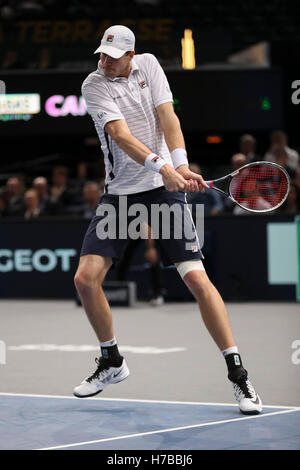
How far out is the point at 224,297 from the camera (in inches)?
458

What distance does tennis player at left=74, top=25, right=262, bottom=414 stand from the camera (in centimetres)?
468

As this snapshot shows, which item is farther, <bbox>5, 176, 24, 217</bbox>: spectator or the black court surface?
<bbox>5, 176, 24, 217</bbox>: spectator

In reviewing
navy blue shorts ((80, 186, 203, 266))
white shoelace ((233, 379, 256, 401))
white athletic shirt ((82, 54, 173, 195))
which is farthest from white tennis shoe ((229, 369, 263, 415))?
white athletic shirt ((82, 54, 173, 195))

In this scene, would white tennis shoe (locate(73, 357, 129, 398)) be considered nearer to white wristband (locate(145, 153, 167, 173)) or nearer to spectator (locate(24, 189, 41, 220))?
white wristband (locate(145, 153, 167, 173))

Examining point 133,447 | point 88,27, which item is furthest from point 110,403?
point 88,27

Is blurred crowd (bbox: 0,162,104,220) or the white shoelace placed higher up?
blurred crowd (bbox: 0,162,104,220)

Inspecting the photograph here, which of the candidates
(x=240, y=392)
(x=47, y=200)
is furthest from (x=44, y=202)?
(x=240, y=392)

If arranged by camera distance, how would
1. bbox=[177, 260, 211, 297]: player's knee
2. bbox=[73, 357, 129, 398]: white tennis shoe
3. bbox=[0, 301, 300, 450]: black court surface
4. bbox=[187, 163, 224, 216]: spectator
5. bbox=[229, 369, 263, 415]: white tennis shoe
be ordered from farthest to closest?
bbox=[187, 163, 224, 216]: spectator
bbox=[73, 357, 129, 398]: white tennis shoe
bbox=[177, 260, 211, 297]: player's knee
bbox=[229, 369, 263, 415]: white tennis shoe
bbox=[0, 301, 300, 450]: black court surface

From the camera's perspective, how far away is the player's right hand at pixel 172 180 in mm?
4535

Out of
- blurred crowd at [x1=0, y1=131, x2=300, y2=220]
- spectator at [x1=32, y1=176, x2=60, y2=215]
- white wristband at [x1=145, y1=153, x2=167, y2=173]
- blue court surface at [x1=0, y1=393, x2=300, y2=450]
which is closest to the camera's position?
blue court surface at [x1=0, y1=393, x2=300, y2=450]

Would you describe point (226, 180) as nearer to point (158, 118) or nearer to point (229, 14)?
point (158, 118)

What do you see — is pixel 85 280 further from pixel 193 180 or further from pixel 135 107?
pixel 135 107

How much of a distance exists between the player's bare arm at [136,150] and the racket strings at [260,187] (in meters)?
0.62

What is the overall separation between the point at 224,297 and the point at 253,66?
6.39 meters
